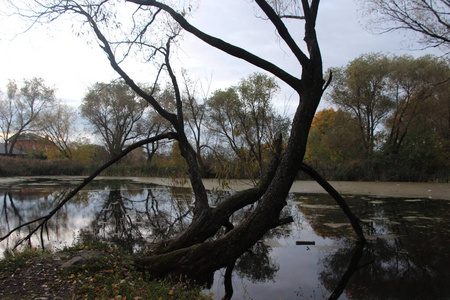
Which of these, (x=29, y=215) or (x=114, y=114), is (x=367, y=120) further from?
(x=114, y=114)

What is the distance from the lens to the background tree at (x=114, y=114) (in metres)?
42.1

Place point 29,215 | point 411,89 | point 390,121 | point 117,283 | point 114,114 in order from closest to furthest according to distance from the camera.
A: point 117,283 → point 29,215 → point 411,89 → point 390,121 → point 114,114

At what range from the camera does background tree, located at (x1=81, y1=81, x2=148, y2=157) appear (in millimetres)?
42125

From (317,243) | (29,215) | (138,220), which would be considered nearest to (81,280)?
(317,243)

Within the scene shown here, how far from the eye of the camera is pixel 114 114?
4425cm

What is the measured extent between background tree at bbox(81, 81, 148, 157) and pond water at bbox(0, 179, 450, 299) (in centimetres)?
3038

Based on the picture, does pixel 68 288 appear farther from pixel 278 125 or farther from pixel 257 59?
pixel 278 125

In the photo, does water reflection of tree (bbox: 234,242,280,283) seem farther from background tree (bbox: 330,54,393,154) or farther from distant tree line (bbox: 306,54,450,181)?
background tree (bbox: 330,54,393,154)

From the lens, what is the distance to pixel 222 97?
3244 cm

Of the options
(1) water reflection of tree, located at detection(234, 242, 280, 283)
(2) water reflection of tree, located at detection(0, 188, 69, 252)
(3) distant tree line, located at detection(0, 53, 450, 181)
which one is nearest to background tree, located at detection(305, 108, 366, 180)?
(3) distant tree line, located at detection(0, 53, 450, 181)

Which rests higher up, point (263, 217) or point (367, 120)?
point (367, 120)

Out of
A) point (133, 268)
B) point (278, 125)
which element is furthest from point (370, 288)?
point (278, 125)

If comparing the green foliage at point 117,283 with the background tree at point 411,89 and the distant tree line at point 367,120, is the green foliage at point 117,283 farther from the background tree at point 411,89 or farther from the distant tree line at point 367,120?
the background tree at point 411,89

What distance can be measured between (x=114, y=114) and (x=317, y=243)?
4113cm
